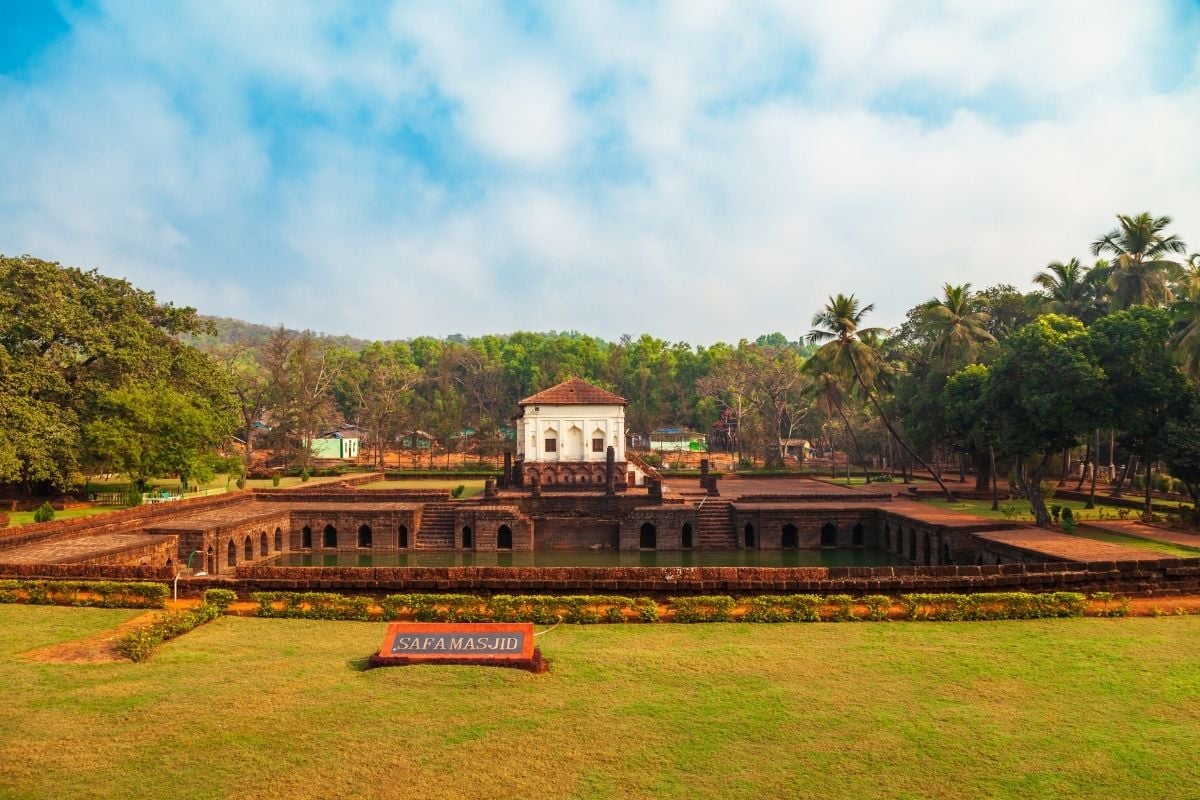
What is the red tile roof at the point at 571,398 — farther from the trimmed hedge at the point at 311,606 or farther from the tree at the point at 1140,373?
the trimmed hedge at the point at 311,606

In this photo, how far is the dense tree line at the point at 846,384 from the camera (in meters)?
22.8

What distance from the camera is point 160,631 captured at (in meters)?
12.4

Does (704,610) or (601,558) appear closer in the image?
(704,610)

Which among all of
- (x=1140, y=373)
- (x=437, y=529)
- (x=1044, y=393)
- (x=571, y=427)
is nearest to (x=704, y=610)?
(x=1044, y=393)

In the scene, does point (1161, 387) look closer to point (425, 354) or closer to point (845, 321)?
point (845, 321)

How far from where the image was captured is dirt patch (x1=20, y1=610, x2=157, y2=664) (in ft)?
37.3

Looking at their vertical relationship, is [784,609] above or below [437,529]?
above

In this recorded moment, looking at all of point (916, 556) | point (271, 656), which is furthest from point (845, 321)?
point (271, 656)

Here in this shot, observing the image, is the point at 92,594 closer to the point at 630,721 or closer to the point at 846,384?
the point at 630,721

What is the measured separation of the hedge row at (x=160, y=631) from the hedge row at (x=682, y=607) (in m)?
1.07

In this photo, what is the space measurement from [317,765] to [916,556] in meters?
23.2

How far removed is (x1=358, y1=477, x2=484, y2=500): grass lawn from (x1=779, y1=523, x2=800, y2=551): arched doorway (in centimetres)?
1545

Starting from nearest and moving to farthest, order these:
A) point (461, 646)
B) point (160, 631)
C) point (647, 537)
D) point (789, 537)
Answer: point (461, 646) < point (160, 631) < point (789, 537) < point (647, 537)

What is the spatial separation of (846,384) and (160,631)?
3319cm
